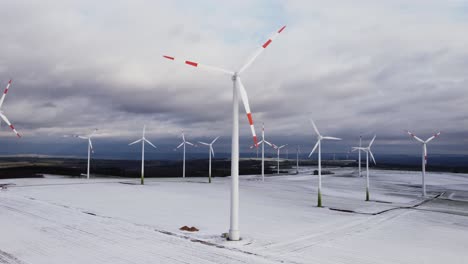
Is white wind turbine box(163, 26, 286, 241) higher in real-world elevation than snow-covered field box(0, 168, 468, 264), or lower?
higher

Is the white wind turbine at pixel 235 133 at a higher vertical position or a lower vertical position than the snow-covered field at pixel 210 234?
higher

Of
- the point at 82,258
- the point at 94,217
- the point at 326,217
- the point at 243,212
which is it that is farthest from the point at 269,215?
the point at 82,258

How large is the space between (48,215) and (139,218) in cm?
722

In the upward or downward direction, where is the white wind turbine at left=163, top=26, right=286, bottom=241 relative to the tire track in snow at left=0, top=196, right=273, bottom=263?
upward

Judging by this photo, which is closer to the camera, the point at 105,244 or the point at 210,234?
the point at 105,244

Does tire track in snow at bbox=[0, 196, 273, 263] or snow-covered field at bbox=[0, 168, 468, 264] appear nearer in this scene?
tire track in snow at bbox=[0, 196, 273, 263]

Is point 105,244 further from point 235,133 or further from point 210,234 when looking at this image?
point 235,133

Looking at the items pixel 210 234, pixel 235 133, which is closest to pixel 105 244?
pixel 210 234

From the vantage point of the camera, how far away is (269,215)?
3108 centimetres

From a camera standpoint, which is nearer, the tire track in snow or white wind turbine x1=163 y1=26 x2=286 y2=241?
the tire track in snow

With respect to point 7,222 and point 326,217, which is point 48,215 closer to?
point 7,222

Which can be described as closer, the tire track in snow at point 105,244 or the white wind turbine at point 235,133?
the tire track in snow at point 105,244

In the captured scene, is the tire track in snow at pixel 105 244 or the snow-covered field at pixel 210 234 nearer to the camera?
the tire track in snow at pixel 105 244

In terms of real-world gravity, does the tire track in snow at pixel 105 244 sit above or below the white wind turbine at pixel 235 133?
below
